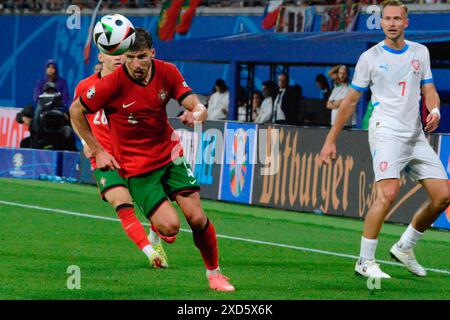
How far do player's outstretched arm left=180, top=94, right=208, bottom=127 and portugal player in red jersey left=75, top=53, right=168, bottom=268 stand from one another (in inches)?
62.8

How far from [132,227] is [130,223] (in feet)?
0.15

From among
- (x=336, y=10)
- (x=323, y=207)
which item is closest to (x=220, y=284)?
(x=323, y=207)

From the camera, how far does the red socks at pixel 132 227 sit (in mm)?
10852

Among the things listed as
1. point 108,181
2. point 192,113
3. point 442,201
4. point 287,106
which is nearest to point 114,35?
point 192,113

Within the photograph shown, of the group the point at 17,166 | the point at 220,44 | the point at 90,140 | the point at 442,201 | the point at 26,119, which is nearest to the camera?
the point at 90,140

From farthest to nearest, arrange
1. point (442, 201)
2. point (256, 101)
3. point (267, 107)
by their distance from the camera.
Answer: point (256, 101)
point (267, 107)
point (442, 201)

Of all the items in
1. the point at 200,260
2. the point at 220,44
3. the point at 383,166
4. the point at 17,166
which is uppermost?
the point at 220,44

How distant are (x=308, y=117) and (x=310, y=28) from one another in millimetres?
2738

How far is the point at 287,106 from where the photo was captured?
21.5m

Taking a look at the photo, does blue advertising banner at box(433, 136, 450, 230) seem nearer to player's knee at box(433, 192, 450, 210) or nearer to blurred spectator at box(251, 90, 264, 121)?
player's knee at box(433, 192, 450, 210)

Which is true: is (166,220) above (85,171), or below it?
above

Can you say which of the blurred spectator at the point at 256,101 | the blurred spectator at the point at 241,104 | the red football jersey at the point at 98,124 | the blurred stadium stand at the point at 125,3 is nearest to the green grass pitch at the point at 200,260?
the red football jersey at the point at 98,124

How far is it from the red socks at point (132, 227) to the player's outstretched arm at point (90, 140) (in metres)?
1.59

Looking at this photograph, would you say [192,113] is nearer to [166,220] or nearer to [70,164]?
[166,220]
